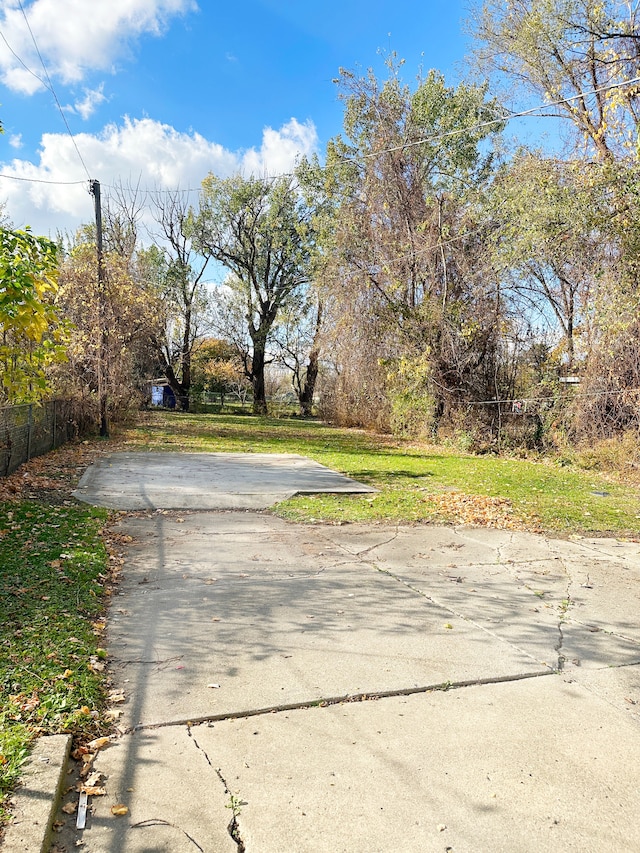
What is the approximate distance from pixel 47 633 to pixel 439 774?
2320 mm

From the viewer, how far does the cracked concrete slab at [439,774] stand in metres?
2.04

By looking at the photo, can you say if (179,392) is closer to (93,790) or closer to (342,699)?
(342,699)

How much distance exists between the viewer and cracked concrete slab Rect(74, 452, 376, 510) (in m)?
7.63

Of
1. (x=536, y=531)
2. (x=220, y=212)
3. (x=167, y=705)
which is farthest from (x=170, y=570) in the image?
(x=220, y=212)

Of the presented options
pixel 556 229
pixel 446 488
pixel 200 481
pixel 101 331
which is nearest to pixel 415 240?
pixel 556 229

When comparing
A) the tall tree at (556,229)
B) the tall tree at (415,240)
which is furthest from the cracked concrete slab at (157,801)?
the tall tree at (415,240)

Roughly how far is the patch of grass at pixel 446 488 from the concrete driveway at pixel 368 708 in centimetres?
206

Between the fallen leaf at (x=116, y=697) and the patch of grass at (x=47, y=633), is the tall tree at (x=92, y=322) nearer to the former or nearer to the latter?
the patch of grass at (x=47, y=633)

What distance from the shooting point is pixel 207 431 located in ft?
62.7

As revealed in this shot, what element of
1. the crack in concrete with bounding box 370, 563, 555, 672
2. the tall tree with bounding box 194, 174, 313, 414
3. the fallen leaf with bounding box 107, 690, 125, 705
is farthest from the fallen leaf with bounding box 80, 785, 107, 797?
the tall tree with bounding box 194, 174, 313, 414

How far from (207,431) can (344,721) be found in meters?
16.8

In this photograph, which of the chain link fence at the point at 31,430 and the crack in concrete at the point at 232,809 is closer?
the crack in concrete at the point at 232,809

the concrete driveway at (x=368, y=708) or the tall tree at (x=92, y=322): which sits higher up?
the tall tree at (x=92, y=322)

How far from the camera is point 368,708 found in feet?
9.41
